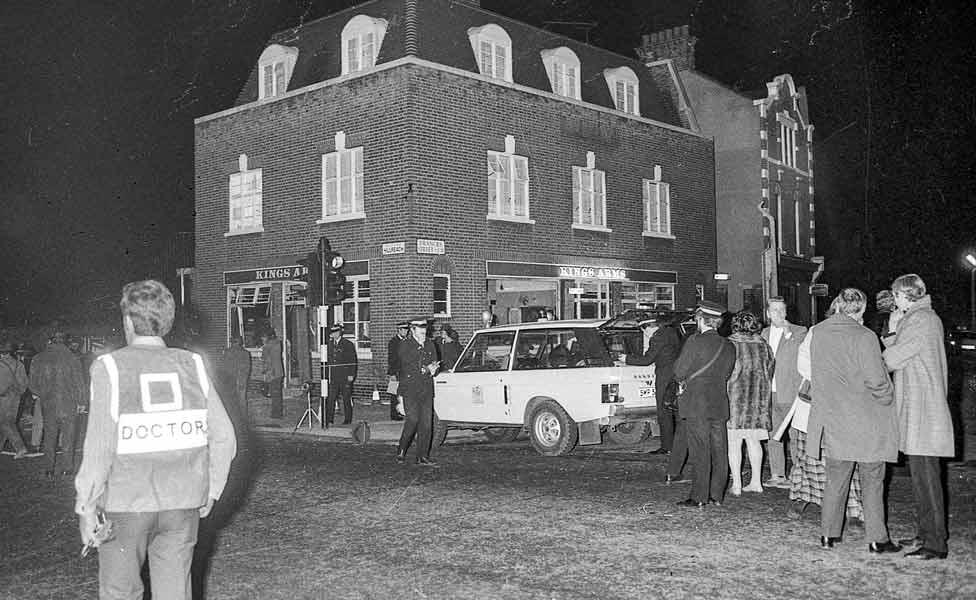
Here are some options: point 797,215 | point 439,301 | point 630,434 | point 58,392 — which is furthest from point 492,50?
point 797,215

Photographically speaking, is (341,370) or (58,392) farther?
(341,370)

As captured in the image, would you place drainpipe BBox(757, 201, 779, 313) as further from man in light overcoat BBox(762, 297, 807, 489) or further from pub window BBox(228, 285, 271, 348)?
man in light overcoat BBox(762, 297, 807, 489)

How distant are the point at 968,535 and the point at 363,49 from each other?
Result: 58.2ft

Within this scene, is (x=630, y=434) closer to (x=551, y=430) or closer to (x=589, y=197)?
(x=551, y=430)

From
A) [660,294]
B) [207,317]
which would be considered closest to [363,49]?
[207,317]

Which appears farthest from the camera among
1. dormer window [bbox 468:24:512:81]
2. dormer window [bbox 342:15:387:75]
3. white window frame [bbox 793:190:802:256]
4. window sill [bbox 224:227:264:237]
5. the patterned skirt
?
white window frame [bbox 793:190:802:256]

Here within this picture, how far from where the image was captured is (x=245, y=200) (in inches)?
939

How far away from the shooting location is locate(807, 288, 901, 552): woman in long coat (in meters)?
6.21

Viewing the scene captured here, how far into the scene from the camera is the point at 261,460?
11.9 m

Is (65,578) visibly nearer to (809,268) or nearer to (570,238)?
(570,238)

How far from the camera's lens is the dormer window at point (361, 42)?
21203 millimetres

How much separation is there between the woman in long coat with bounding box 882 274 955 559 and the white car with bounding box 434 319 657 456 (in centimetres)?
512

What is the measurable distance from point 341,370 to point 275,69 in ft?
34.9

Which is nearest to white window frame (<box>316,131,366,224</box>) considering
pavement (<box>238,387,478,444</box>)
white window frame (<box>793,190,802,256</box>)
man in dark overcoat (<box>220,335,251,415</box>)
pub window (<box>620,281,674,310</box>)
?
pavement (<box>238,387,478,444</box>)
